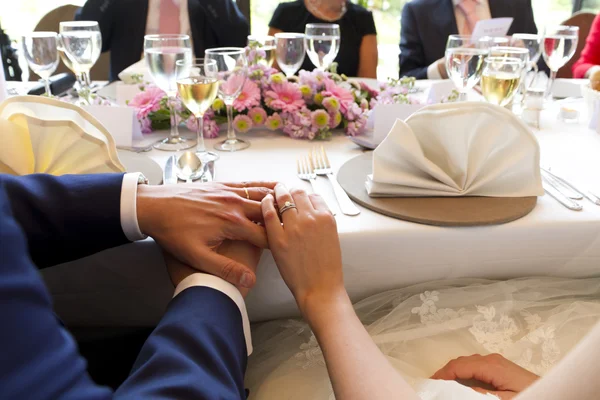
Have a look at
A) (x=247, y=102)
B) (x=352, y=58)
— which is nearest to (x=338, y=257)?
(x=247, y=102)

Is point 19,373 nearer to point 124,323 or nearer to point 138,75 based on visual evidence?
point 124,323

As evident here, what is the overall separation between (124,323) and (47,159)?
29 cm

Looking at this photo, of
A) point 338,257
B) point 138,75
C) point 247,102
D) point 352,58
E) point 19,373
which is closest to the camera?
point 19,373

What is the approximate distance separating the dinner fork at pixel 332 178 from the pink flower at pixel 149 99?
0.43 metres

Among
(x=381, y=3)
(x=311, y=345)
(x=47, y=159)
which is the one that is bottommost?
(x=311, y=345)

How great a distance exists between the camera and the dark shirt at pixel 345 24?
8.92 ft

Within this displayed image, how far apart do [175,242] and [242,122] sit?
21.5 inches

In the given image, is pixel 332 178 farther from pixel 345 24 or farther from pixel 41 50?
pixel 345 24

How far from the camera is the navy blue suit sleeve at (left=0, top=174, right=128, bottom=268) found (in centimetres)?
67

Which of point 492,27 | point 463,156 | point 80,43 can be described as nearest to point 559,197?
point 463,156

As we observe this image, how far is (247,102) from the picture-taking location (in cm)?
119

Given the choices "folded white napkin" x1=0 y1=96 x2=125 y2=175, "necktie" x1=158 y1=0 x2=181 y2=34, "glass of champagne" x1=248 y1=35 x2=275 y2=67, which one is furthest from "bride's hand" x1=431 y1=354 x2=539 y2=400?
"necktie" x1=158 y1=0 x2=181 y2=34

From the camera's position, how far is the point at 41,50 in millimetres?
1217

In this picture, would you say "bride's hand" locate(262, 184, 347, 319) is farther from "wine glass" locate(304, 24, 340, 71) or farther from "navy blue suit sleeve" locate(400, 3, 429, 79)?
"navy blue suit sleeve" locate(400, 3, 429, 79)
